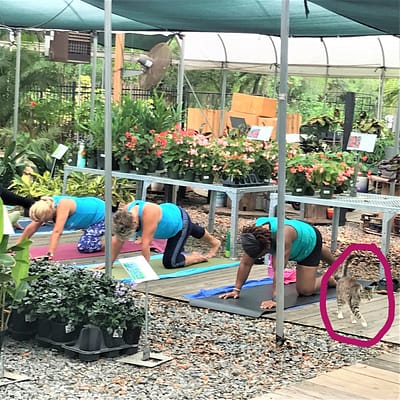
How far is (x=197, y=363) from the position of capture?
4766 millimetres

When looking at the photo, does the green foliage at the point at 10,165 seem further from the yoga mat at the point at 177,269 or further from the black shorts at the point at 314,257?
the black shorts at the point at 314,257

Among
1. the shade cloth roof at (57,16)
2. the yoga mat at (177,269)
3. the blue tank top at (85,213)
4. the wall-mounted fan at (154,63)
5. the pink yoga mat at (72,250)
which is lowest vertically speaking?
the yoga mat at (177,269)

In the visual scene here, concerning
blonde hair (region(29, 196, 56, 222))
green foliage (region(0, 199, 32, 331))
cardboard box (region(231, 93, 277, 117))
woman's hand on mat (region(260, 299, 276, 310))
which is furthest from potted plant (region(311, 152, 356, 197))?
cardboard box (region(231, 93, 277, 117))

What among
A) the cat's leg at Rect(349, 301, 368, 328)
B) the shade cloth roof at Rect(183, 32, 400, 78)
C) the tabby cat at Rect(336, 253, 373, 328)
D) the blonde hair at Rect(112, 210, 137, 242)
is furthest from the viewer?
the shade cloth roof at Rect(183, 32, 400, 78)

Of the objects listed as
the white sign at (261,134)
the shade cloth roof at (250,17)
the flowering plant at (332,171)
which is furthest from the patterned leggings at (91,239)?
the shade cloth roof at (250,17)

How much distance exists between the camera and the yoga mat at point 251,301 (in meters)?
6.03

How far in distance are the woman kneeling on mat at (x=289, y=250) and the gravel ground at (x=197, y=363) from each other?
0.42 m

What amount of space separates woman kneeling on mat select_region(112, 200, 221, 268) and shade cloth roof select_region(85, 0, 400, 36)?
7.83ft

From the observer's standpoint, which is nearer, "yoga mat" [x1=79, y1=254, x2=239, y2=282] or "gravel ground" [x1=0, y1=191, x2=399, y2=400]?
"gravel ground" [x1=0, y1=191, x2=399, y2=400]

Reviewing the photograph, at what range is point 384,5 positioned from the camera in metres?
6.58

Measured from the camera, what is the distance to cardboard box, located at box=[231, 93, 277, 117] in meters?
16.5

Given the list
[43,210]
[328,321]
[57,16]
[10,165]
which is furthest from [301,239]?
[57,16]

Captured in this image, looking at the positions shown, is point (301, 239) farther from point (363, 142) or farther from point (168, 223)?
point (363, 142)

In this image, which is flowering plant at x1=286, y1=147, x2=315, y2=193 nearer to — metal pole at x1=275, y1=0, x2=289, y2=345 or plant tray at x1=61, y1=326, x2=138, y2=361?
metal pole at x1=275, y1=0, x2=289, y2=345
